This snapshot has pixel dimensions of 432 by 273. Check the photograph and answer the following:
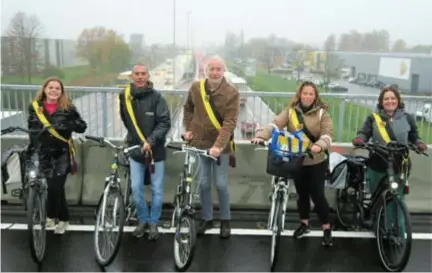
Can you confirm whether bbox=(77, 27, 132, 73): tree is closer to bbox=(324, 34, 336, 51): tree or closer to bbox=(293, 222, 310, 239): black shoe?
bbox=(324, 34, 336, 51): tree

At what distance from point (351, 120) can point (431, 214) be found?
5.40 feet

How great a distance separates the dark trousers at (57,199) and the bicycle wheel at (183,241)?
1.49m

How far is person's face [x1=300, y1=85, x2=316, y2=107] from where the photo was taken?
13.9 ft

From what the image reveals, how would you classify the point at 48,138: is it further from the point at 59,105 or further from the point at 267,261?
the point at 267,261

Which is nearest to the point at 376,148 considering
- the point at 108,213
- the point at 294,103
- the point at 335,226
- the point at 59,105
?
the point at 294,103

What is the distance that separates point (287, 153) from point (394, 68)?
317cm

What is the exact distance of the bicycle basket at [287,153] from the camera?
13.6 feet

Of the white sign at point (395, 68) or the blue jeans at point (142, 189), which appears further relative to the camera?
the white sign at point (395, 68)

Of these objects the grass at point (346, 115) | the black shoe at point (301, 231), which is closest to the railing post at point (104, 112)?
the grass at point (346, 115)

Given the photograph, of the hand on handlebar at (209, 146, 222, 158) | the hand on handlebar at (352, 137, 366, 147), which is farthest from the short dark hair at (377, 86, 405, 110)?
the hand on handlebar at (209, 146, 222, 158)

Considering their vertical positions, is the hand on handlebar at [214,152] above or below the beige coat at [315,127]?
below

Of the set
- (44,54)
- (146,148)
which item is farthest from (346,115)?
(44,54)

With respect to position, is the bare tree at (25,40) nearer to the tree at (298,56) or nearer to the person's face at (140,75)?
the person's face at (140,75)

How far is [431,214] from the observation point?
18.4 feet
